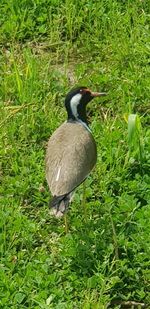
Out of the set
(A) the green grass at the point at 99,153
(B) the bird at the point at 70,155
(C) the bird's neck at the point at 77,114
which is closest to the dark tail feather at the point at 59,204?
(B) the bird at the point at 70,155

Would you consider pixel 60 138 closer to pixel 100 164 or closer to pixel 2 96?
pixel 100 164

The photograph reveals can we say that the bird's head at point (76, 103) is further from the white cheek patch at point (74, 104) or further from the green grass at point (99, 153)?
the green grass at point (99, 153)

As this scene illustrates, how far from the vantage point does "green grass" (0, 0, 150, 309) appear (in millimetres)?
5570

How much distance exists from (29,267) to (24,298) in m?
0.25

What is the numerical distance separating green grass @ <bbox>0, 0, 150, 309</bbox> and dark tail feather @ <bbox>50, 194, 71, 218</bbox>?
0.37 metres

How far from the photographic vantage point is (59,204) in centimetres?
553

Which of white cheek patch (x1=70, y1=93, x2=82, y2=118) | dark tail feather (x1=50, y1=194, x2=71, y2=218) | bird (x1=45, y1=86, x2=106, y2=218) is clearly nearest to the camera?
dark tail feather (x1=50, y1=194, x2=71, y2=218)

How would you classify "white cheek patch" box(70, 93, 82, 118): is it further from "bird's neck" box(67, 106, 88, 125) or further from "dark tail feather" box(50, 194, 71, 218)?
"dark tail feather" box(50, 194, 71, 218)

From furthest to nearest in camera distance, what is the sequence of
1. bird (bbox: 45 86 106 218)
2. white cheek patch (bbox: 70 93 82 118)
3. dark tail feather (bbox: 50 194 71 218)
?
white cheek patch (bbox: 70 93 82 118)
bird (bbox: 45 86 106 218)
dark tail feather (bbox: 50 194 71 218)

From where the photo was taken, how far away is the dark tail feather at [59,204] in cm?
547

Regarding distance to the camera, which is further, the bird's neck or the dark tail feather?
the bird's neck

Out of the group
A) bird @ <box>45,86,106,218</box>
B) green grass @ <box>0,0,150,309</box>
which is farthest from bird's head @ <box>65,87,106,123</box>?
green grass @ <box>0,0,150,309</box>

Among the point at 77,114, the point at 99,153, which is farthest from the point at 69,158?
the point at 99,153

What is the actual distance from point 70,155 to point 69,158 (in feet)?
0.11
